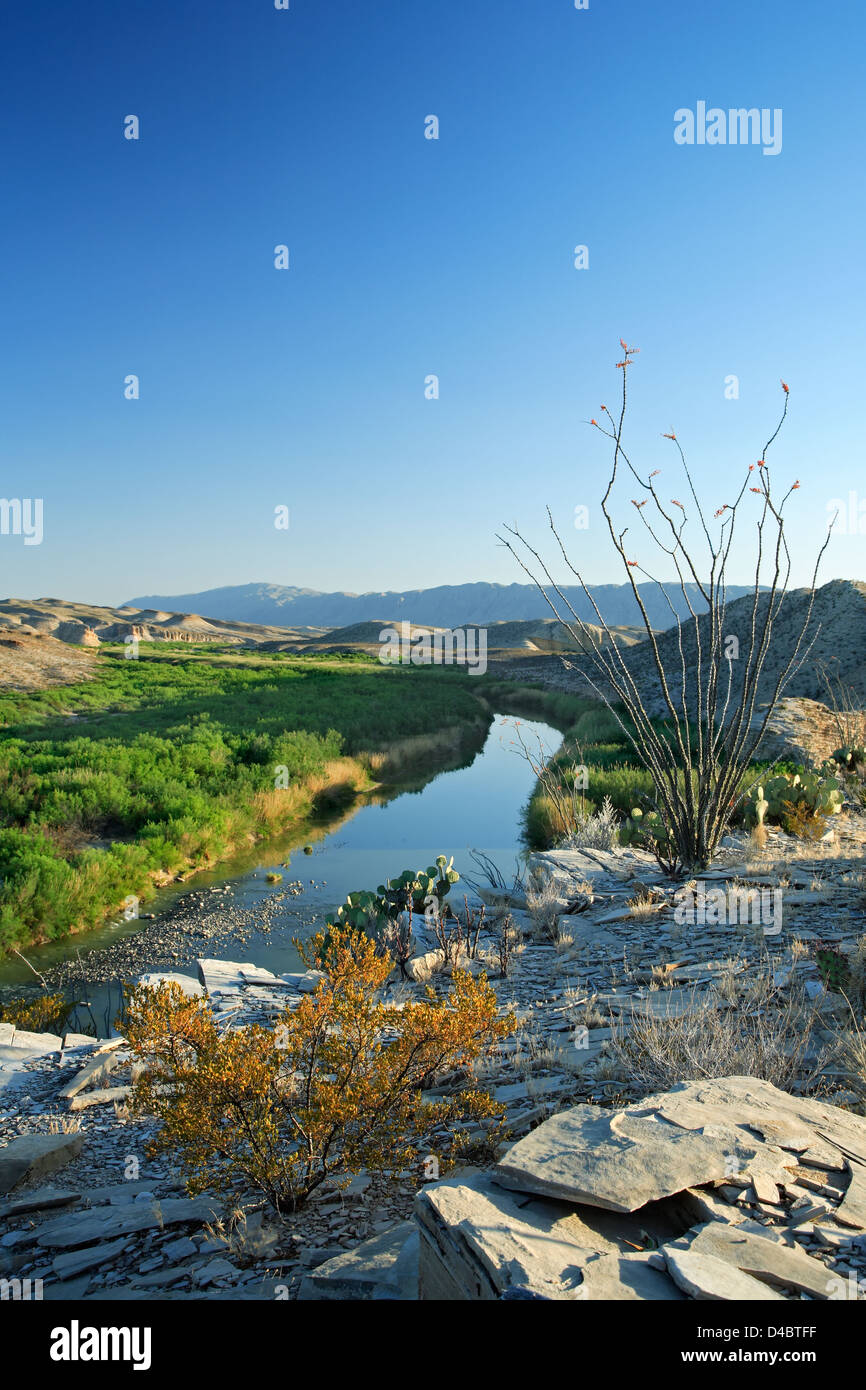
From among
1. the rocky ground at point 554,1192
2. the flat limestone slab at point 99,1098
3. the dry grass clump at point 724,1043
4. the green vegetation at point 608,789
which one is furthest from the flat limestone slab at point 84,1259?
the green vegetation at point 608,789

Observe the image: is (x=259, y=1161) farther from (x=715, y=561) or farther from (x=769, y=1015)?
(x=715, y=561)

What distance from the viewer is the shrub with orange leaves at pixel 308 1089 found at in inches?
125

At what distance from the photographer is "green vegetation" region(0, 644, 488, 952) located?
10.5 meters

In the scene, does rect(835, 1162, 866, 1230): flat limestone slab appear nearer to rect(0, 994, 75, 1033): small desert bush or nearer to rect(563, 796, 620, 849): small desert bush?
rect(0, 994, 75, 1033): small desert bush

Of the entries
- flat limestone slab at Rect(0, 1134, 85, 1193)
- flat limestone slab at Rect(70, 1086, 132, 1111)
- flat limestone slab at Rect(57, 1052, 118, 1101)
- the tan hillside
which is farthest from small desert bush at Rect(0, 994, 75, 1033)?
the tan hillside

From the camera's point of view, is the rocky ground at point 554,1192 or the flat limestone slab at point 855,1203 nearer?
the rocky ground at point 554,1192

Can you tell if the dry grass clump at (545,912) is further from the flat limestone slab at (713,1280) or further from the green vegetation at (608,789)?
the flat limestone slab at (713,1280)

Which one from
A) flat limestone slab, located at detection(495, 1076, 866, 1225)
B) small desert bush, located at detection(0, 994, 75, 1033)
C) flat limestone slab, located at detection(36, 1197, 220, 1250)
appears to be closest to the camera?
flat limestone slab, located at detection(495, 1076, 866, 1225)

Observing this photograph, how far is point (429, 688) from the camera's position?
1631 inches

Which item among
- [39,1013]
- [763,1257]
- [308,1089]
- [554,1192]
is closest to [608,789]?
[39,1013]

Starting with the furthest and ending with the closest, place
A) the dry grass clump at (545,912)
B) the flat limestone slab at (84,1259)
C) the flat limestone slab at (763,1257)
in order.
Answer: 1. the dry grass clump at (545,912)
2. the flat limestone slab at (84,1259)
3. the flat limestone slab at (763,1257)

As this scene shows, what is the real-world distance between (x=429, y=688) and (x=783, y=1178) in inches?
1529

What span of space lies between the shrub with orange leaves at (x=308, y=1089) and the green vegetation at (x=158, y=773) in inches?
279
